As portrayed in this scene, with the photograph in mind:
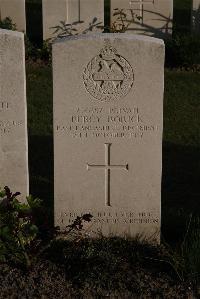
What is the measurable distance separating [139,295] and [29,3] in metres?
14.9

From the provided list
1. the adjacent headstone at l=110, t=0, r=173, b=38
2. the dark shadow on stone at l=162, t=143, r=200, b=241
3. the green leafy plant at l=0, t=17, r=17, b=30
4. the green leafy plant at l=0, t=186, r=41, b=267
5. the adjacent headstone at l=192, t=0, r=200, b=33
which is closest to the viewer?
the green leafy plant at l=0, t=186, r=41, b=267

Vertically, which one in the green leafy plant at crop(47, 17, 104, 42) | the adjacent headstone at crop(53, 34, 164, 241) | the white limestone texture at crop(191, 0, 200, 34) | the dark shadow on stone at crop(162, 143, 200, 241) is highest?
the white limestone texture at crop(191, 0, 200, 34)

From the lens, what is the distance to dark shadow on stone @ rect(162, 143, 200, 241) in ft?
21.3

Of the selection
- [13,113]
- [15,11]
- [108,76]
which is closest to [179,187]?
[108,76]

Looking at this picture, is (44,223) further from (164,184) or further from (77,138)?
(164,184)

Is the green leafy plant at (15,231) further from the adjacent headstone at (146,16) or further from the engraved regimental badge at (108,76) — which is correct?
the adjacent headstone at (146,16)

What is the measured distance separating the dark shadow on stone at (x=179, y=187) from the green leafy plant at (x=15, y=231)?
1405 millimetres

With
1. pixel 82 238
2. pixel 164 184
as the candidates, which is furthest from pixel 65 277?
pixel 164 184

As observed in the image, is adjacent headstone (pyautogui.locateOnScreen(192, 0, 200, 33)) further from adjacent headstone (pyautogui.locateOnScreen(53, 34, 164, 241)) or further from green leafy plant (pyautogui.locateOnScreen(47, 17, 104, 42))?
adjacent headstone (pyautogui.locateOnScreen(53, 34, 164, 241))

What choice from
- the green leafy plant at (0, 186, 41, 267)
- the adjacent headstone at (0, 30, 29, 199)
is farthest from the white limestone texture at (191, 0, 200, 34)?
the green leafy plant at (0, 186, 41, 267)

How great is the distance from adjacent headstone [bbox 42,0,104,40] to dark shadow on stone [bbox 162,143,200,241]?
15.3 ft

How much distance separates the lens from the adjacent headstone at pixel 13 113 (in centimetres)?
570

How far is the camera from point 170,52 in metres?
12.8

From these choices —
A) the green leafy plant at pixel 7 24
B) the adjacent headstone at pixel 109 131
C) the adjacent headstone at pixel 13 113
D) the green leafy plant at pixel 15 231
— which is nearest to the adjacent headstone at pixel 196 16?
the green leafy plant at pixel 7 24
